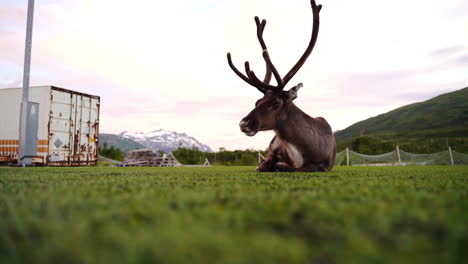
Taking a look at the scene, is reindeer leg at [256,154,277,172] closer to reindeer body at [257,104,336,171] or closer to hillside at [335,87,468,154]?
reindeer body at [257,104,336,171]

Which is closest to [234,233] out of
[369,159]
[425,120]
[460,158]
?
[369,159]

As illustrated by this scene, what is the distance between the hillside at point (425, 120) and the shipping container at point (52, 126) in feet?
343

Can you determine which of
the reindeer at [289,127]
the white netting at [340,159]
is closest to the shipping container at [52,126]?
the reindeer at [289,127]

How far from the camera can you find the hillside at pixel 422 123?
303 feet

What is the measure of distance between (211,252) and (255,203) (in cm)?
70

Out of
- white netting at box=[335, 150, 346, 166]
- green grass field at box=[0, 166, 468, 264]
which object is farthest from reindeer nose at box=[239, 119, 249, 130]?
white netting at box=[335, 150, 346, 166]

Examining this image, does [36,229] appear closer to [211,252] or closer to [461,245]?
[211,252]

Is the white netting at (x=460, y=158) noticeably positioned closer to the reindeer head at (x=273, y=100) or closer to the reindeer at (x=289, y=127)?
the reindeer at (x=289, y=127)

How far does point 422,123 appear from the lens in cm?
11281

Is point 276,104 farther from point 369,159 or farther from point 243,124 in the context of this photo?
point 369,159

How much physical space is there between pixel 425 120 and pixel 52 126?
130104 millimetres

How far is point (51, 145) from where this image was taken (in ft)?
37.6

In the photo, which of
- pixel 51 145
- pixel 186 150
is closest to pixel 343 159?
pixel 186 150

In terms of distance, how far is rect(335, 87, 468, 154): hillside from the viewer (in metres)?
92.3
